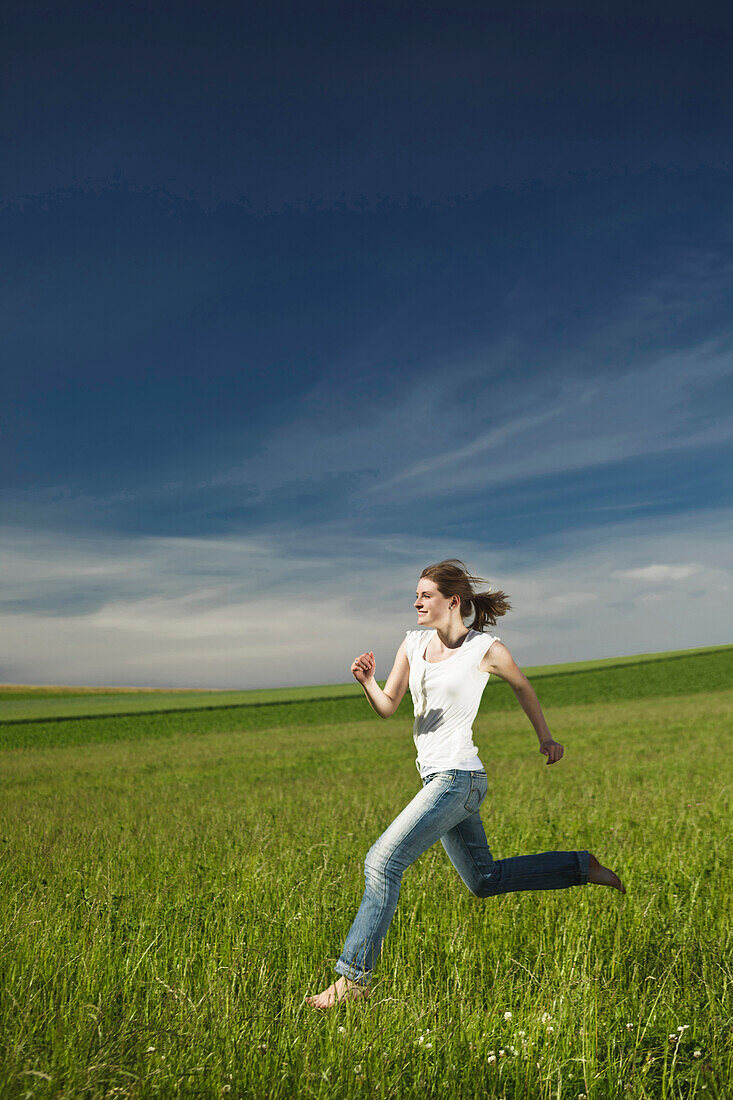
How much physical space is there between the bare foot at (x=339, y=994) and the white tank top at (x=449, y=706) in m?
1.12

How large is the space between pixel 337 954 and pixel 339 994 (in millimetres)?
984

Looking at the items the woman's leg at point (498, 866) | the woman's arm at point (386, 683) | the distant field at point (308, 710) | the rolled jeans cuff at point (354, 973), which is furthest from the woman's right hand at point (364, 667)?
the distant field at point (308, 710)

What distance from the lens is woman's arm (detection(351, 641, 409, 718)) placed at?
4484 mm

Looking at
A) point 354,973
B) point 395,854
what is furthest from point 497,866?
point 354,973

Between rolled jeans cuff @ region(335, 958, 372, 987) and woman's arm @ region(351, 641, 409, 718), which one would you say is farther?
woman's arm @ region(351, 641, 409, 718)

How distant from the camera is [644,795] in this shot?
36.9 feet

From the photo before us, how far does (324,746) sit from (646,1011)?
22.5m

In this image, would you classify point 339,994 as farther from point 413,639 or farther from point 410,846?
point 413,639

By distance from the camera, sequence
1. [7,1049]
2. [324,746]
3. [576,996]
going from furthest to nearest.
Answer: [324,746], [576,996], [7,1049]

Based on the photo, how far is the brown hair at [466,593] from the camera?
15.2ft

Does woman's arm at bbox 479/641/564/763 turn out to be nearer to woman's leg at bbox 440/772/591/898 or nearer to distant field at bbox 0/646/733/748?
woman's leg at bbox 440/772/591/898

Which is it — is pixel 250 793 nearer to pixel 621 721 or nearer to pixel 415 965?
pixel 415 965

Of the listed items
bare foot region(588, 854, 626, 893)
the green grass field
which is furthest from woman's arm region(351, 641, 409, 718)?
bare foot region(588, 854, 626, 893)

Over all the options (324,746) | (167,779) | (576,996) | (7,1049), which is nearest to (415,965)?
(576,996)
